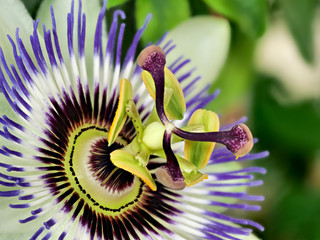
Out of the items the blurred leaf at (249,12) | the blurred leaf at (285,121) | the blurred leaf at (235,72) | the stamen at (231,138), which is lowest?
the stamen at (231,138)

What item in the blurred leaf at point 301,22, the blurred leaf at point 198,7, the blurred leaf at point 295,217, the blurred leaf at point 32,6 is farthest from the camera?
the blurred leaf at point 295,217

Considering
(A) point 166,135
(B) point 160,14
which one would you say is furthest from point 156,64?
(B) point 160,14

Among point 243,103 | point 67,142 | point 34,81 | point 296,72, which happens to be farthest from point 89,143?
point 296,72

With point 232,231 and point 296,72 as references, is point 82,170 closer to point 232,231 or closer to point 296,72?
point 232,231

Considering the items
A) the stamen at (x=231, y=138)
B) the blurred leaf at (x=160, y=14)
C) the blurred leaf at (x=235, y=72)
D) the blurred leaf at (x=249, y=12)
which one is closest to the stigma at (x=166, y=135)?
the stamen at (x=231, y=138)

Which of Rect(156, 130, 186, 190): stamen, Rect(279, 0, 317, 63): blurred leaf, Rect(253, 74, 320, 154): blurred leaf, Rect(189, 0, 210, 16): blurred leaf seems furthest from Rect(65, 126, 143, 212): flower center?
Rect(253, 74, 320, 154): blurred leaf

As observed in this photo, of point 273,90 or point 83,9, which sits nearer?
point 83,9

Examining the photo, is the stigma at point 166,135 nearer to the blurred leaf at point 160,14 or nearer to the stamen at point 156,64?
the stamen at point 156,64
